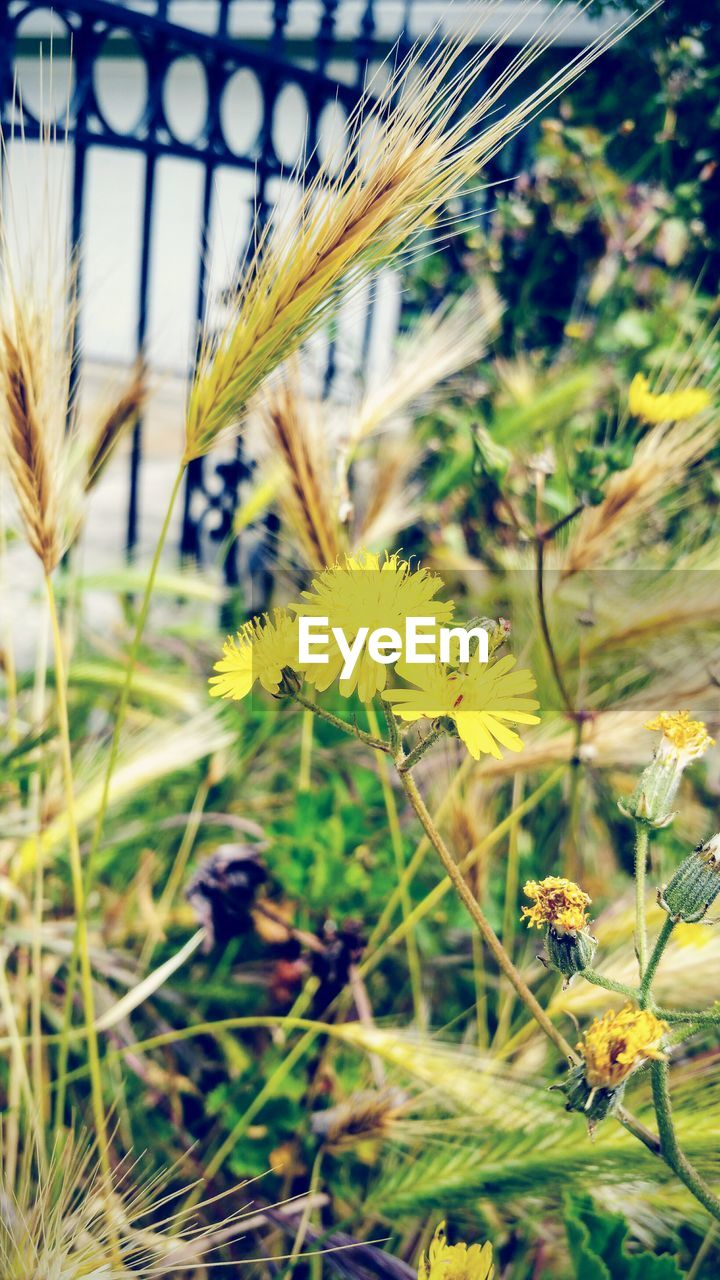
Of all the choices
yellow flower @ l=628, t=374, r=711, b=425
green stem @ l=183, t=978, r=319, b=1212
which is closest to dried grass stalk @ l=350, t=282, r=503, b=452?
yellow flower @ l=628, t=374, r=711, b=425

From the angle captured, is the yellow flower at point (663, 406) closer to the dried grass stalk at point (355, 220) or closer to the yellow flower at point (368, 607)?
the dried grass stalk at point (355, 220)

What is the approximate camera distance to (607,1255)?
534 millimetres

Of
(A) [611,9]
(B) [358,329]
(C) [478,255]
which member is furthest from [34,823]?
(B) [358,329]

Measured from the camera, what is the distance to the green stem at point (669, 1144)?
1.37ft

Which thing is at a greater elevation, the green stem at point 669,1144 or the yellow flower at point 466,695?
the yellow flower at point 466,695

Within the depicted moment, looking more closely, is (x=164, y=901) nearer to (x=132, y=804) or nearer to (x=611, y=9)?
(x=132, y=804)

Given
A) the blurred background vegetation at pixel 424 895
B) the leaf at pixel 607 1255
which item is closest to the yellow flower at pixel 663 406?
the blurred background vegetation at pixel 424 895

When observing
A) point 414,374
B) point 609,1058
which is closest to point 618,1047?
point 609,1058

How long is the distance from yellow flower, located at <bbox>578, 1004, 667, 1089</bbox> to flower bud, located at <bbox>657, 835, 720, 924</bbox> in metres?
0.05

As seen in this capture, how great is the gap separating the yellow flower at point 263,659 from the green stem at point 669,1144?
0.78 ft

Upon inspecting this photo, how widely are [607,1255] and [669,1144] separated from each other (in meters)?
0.16

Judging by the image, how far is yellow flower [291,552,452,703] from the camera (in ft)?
1.25

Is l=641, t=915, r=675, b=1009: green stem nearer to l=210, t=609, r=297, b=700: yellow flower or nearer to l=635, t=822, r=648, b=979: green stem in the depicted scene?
l=635, t=822, r=648, b=979: green stem

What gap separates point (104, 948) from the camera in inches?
35.9
